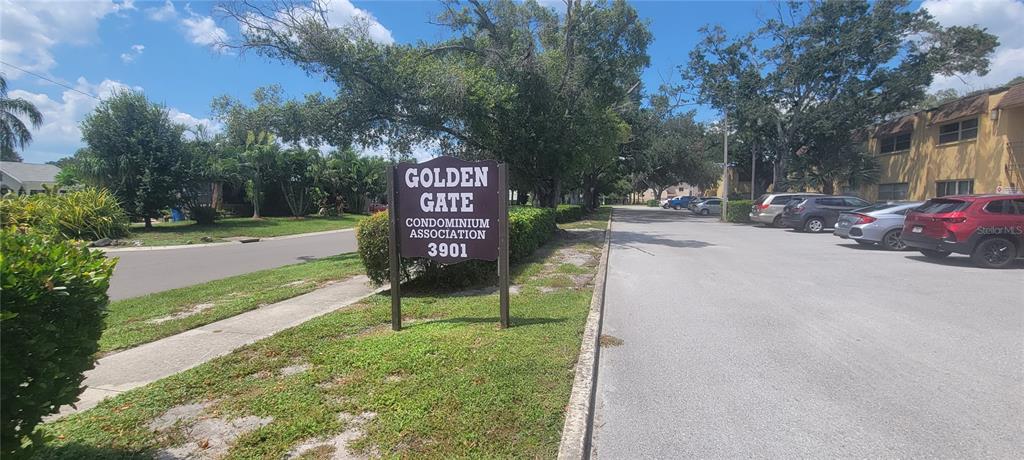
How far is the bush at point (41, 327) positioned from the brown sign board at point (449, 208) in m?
3.39

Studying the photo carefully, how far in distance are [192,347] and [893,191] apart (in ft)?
116

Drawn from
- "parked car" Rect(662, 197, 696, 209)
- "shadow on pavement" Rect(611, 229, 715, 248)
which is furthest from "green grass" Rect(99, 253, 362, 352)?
"parked car" Rect(662, 197, 696, 209)

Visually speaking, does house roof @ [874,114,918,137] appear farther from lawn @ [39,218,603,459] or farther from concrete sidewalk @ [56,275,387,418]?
concrete sidewalk @ [56,275,387,418]

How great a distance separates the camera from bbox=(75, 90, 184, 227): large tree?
2011 centimetres

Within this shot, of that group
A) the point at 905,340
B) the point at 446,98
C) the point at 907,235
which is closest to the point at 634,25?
the point at 446,98

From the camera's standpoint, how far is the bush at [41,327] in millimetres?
2338

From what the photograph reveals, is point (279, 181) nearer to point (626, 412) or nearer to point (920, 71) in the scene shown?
point (626, 412)

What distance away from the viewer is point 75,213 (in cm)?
1762

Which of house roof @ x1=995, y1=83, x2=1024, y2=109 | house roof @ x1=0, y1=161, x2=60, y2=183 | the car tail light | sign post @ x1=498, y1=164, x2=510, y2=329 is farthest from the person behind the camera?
house roof @ x1=0, y1=161, x2=60, y2=183

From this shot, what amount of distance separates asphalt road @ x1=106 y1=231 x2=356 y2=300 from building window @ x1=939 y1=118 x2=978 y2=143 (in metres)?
28.7

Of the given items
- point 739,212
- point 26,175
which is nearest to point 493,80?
point 739,212

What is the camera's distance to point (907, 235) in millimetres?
11727

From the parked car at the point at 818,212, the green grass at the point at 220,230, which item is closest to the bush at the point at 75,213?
the green grass at the point at 220,230

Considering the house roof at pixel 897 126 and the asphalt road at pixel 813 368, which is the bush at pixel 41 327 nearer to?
the asphalt road at pixel 813 368
